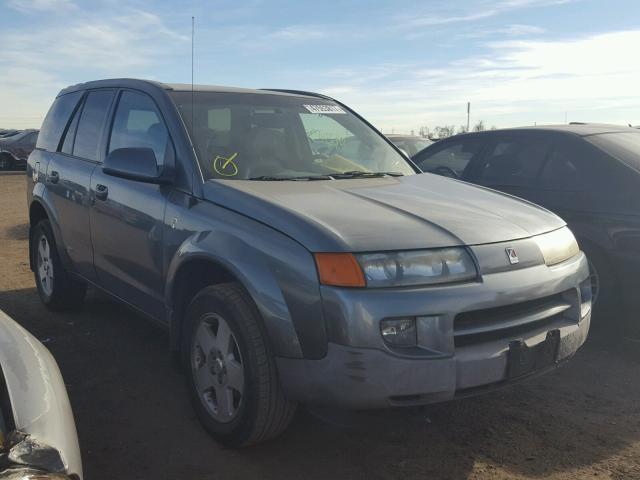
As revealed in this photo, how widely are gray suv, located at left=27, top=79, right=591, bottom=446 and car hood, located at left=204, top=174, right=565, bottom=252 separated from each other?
0.01m

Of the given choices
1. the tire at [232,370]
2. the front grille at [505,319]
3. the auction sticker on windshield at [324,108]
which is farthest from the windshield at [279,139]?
the front grille at [505,319]

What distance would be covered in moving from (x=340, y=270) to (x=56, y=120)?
3.72m

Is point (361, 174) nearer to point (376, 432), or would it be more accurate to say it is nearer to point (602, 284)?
point (376, 432)

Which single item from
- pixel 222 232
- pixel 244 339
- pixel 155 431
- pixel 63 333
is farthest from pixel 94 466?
pixel 63 333

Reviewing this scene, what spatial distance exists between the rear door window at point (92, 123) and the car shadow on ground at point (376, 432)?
4.85ft

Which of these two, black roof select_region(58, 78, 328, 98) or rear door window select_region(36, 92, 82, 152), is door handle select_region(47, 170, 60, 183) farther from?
black roof select_region(58, 78, 328, 98)

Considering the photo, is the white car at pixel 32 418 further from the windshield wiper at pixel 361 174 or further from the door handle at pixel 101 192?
the windshield wiper at pixel 361 174

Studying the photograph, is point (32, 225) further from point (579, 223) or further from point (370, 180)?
point (579, 223)

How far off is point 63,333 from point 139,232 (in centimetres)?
164

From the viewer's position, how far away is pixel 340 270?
8.68 feet

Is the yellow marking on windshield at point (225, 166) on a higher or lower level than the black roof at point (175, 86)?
lower

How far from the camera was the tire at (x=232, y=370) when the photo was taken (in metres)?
2.85

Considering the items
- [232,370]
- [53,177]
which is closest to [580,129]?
[232,370]

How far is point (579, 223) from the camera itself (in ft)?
15.3
